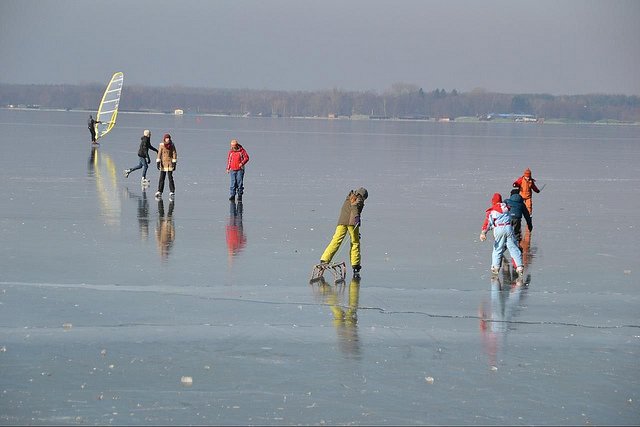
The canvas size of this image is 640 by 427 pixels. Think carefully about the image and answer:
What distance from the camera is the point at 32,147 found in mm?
48625

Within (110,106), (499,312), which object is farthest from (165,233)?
(110,106)

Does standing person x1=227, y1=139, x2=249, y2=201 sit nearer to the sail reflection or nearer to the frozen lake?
the frozen lake

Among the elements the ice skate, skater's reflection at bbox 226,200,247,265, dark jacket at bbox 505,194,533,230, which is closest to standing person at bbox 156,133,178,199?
skater's reflection at bbox 226,200,247,265

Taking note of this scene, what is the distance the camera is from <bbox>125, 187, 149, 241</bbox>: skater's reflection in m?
19.4

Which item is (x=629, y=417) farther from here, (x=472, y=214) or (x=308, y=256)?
(x=472, y=214)

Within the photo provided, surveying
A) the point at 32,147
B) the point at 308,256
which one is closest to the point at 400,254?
the point at 308,256

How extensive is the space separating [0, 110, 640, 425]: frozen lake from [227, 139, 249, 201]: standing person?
414 millimetres

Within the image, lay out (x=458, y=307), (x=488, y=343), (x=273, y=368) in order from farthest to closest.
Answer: (x=458, y=307) → (x=488, y=343) → (x=273, y=368)

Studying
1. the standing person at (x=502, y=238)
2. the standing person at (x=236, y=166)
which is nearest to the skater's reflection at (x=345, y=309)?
the standing person at (x=502, y=238)

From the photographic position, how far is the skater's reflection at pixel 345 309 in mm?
11281

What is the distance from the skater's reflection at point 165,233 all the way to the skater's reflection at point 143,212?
8.3 inches

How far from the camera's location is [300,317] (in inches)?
498

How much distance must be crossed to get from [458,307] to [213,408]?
16.6 feet

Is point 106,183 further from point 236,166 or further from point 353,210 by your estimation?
point 353,210
